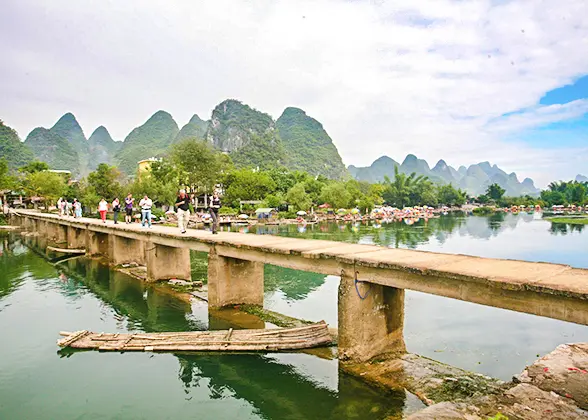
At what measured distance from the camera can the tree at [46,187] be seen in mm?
77562

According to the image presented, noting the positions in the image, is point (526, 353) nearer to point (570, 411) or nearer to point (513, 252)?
point (570, 411)

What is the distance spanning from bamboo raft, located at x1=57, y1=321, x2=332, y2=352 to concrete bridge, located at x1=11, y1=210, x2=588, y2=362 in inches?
73.0

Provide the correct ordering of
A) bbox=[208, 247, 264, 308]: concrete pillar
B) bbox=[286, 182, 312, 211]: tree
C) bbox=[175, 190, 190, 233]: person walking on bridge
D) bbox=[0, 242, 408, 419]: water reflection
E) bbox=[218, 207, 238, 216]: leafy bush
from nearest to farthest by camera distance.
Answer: bbox=[0, 242, 408, 419]: water reflection
bbox=[208, 247, 264, 308]: concrete pillar
bbox=[175, 190, 190, 233]: person walking on bridge
bbox=[218, 207, 238, 216]: leafy bush
bbox=[286, 182, 312, 211]: tree

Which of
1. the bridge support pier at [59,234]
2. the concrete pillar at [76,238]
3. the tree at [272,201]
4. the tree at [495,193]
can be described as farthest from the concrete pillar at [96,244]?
the tree at [495,193]

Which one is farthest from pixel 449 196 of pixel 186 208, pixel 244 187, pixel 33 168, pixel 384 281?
pixel 384 281

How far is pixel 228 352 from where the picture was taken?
1275 centimetres

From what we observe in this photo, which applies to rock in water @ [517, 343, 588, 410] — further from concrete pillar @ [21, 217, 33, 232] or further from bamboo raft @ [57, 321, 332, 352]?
concrete pillar @ [21, 217, 33, 232]

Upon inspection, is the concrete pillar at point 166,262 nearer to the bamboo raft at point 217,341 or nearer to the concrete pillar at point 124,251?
the concrete pillar at point 124,251

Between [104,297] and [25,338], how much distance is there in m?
6.34

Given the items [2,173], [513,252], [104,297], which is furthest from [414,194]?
[104,297]

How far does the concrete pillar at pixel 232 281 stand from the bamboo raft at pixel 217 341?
3.36 metres

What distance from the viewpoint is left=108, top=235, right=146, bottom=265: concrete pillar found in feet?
92.6

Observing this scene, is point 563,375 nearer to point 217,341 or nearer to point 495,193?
point 217,341

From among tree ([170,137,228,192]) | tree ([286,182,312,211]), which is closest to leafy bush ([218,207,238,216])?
tree ([170,137,228,192])
